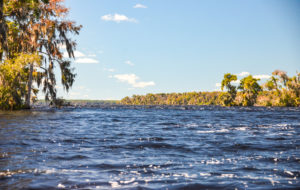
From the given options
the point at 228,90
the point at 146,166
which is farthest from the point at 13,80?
the point at 228,90

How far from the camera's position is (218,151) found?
8492 millimetres

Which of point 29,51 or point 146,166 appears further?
point 29,51

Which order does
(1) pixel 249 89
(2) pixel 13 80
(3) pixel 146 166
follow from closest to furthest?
(3) pixel 146 166 < (2) pixel 13 80 < (1) pixel 249 89

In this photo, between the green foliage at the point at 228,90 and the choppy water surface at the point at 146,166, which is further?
the green foliage at the point at 228,90

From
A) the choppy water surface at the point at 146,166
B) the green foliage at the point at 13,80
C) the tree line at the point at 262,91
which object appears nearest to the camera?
the choppy water surface at the point at 146,166

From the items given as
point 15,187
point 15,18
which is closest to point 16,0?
point 15,18

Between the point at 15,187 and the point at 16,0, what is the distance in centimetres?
2993

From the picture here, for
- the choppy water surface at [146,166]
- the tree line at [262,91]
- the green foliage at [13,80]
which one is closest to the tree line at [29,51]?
the green foliage at [13,80]

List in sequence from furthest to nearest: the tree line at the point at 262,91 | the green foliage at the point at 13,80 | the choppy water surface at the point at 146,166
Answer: the tree line at the point at 262,91 < the green foliage at the point at 13,80 < the choppy water surface at the point at 146,166

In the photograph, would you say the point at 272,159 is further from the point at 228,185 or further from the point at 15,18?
the point at 15,18

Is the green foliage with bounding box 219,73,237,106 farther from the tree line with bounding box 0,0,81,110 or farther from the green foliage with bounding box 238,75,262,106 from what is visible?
the tree line with bounding box 0,0,81,110

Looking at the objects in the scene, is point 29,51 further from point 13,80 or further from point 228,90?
point 228,90

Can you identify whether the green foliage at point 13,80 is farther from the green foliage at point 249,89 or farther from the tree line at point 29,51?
the green foliage at point 249,89

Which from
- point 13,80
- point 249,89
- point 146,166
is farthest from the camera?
point 249,89
